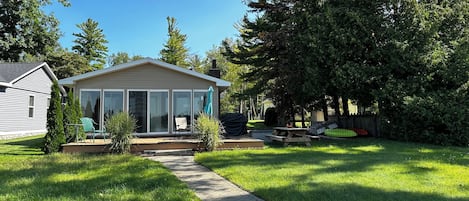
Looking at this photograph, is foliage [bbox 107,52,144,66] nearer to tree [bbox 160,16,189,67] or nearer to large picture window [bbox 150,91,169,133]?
tree [bbox 160,16,189,67]

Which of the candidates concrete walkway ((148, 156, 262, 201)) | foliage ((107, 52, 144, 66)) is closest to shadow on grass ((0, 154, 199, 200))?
concrete walkway ((148, 156, 262, 201))

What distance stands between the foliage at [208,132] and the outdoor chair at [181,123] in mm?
2768

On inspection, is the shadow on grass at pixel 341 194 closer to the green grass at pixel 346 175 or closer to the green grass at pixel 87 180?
the green grass at pixel 346 175

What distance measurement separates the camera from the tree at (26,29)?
17.2m

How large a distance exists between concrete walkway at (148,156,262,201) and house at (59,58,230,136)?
426 cm

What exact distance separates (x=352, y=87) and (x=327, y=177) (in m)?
8.10

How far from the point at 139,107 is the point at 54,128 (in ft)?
11.2

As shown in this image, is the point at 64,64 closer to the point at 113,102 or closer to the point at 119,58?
the point at 113,102

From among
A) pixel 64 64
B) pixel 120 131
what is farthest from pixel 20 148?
pixel 64 64

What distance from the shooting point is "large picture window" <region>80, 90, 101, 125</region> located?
466 inches

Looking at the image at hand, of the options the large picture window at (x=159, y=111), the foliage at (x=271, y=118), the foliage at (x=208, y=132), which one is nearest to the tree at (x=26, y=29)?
the large picture window at (x=159, y=111)

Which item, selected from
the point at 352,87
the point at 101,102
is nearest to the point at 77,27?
the point at 101,102

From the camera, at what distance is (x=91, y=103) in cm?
1190

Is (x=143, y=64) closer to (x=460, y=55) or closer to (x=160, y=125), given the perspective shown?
(x=160, y=125)
